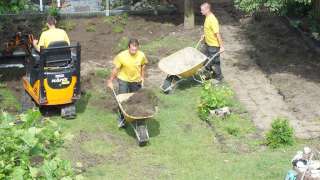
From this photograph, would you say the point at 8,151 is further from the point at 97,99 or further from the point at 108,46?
the point at 108,46

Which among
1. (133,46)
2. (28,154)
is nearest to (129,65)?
(133,46)

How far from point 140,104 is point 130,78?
83 centimetres

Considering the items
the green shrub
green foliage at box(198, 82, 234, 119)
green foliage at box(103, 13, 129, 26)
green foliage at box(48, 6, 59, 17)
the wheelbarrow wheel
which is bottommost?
the wheelbarrow wheel

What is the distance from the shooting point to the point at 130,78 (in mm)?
11914

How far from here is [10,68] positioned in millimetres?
14969

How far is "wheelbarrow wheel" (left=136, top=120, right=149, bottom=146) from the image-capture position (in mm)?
11133

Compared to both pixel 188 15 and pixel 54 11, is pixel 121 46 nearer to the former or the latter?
pixel 188 15

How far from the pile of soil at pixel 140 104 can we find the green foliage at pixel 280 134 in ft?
6.48

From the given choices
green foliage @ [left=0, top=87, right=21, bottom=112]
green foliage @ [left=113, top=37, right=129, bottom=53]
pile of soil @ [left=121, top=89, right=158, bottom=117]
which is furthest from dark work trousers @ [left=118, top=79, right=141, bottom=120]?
green foliage @ [left=113, top=37, right=129, bottom=53]

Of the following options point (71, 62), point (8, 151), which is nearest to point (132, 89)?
point (71, 62)

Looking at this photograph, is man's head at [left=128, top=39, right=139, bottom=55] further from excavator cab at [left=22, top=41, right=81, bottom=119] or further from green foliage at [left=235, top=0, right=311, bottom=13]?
green foliage at [left=235, top=0, right=311, bottom=13]

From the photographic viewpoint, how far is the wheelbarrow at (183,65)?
1359 cm

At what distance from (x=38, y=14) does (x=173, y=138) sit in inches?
324

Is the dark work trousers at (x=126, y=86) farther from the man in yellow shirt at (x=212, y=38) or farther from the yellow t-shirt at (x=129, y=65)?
the man in yellow shirt at (x=212, y=38)
